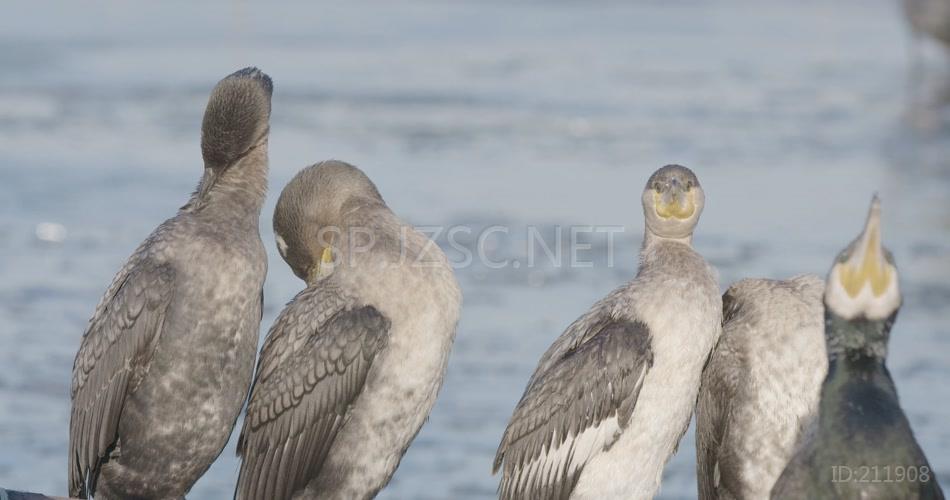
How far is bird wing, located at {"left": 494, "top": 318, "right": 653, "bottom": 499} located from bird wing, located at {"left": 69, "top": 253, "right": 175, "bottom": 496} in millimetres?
1474

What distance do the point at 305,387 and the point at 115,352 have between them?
0.78 metres

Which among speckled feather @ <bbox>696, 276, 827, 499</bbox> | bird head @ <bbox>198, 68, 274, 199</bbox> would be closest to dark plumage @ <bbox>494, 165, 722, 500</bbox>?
speckled feather @ <bbox>696, 276, 827, 499</bbox>

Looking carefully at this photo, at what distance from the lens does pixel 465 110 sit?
62.3ft

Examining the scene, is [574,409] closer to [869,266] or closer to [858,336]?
[858,336]

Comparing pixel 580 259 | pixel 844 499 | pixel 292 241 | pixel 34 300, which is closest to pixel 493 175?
pixel 580 259

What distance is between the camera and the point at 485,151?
1673cm

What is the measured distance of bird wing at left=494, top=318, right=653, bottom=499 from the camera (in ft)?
19.7

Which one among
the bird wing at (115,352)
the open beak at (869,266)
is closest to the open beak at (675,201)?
the open beak at (869,266)

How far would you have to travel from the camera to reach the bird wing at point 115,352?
6305 mm

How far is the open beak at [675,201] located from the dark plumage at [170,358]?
1607mm

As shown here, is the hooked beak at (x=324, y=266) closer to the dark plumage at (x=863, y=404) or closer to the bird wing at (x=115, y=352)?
the bird wing at (x=115, y=352)

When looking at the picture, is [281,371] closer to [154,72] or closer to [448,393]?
[448,393]

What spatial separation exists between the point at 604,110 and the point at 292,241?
12.4 m

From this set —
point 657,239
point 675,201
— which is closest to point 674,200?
point 675,201
